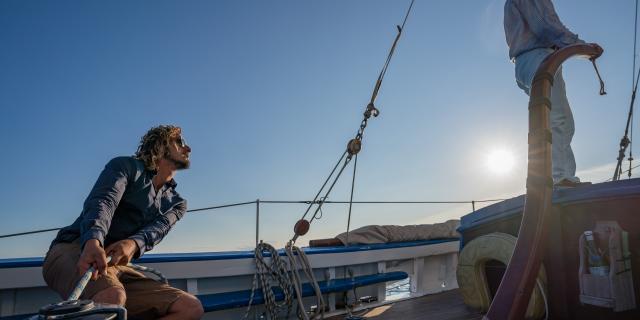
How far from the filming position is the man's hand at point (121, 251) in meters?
1.76

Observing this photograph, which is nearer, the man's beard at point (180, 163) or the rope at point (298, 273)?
the man's beard at point (180, 163)

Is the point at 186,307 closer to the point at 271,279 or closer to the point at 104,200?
the point at 104,200

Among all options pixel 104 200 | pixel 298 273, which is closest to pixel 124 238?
pixel 104 200

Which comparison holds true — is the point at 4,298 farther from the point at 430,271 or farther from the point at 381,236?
the point at 430,271

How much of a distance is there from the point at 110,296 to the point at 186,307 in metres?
0.43

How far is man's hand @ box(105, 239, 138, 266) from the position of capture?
1758mm

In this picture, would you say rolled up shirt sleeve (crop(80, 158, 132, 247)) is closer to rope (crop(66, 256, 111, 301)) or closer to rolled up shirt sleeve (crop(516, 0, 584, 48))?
rope (crop(66, 256, 111, 301))

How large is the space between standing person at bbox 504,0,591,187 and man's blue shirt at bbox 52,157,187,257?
224 cm

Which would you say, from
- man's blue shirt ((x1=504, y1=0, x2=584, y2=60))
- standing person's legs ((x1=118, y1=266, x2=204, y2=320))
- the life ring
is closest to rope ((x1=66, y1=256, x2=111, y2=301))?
standing person's legs ((x1=118, y1=266, x2=204, y2=320))

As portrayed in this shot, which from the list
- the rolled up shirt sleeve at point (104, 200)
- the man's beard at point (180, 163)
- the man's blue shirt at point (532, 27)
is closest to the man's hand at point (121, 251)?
the rolled up shirt sleeve at point (104, 200)

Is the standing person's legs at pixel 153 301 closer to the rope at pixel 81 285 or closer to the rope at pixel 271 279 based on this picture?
the rope at pixel 81 285

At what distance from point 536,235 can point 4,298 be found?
2.83 meters

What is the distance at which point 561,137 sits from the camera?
89.0 inches

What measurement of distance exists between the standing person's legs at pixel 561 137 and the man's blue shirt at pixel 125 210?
7.55ft
